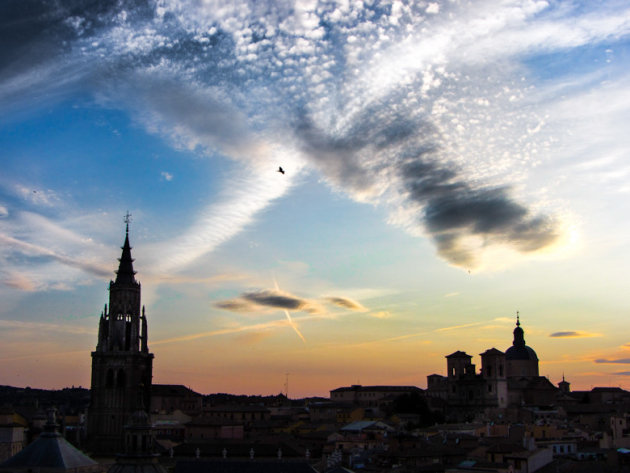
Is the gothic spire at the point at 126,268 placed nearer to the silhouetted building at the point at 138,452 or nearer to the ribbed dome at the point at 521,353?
the silhouetted building at the point at 138,452

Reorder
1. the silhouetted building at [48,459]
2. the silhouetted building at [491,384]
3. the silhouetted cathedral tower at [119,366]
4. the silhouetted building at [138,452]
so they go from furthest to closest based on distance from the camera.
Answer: the silhouetted building at [491,384]
the silhouetted cathedral tower at [119,366]
the silhouetted building at [48,459]
the silhouetted building at [138,452]

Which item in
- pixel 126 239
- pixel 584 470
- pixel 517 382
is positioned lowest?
pixel 584 470

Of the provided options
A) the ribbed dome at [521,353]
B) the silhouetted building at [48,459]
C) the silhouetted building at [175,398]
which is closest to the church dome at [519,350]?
the ribbed dome at [521,353]

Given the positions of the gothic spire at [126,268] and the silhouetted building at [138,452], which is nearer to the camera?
the silhouetted building at [138,452]

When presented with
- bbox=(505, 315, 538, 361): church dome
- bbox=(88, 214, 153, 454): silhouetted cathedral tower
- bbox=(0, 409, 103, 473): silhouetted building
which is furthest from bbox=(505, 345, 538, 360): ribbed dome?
bbox=(0, 409, 103, 473): silhouetted building

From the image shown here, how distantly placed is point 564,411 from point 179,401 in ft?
214

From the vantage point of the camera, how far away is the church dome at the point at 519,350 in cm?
14575

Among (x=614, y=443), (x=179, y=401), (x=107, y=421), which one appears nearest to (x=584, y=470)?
(x=614, y=443)

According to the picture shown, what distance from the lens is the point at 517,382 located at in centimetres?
14000

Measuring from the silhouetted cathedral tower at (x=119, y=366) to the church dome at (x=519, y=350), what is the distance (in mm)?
83121

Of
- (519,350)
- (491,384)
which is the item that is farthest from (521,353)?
(491,384)

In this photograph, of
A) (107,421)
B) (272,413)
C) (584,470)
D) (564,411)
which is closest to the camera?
(584,470)

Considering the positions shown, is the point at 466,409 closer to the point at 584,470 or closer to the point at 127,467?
the point at 584,470

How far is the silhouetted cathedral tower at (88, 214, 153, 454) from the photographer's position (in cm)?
7531
